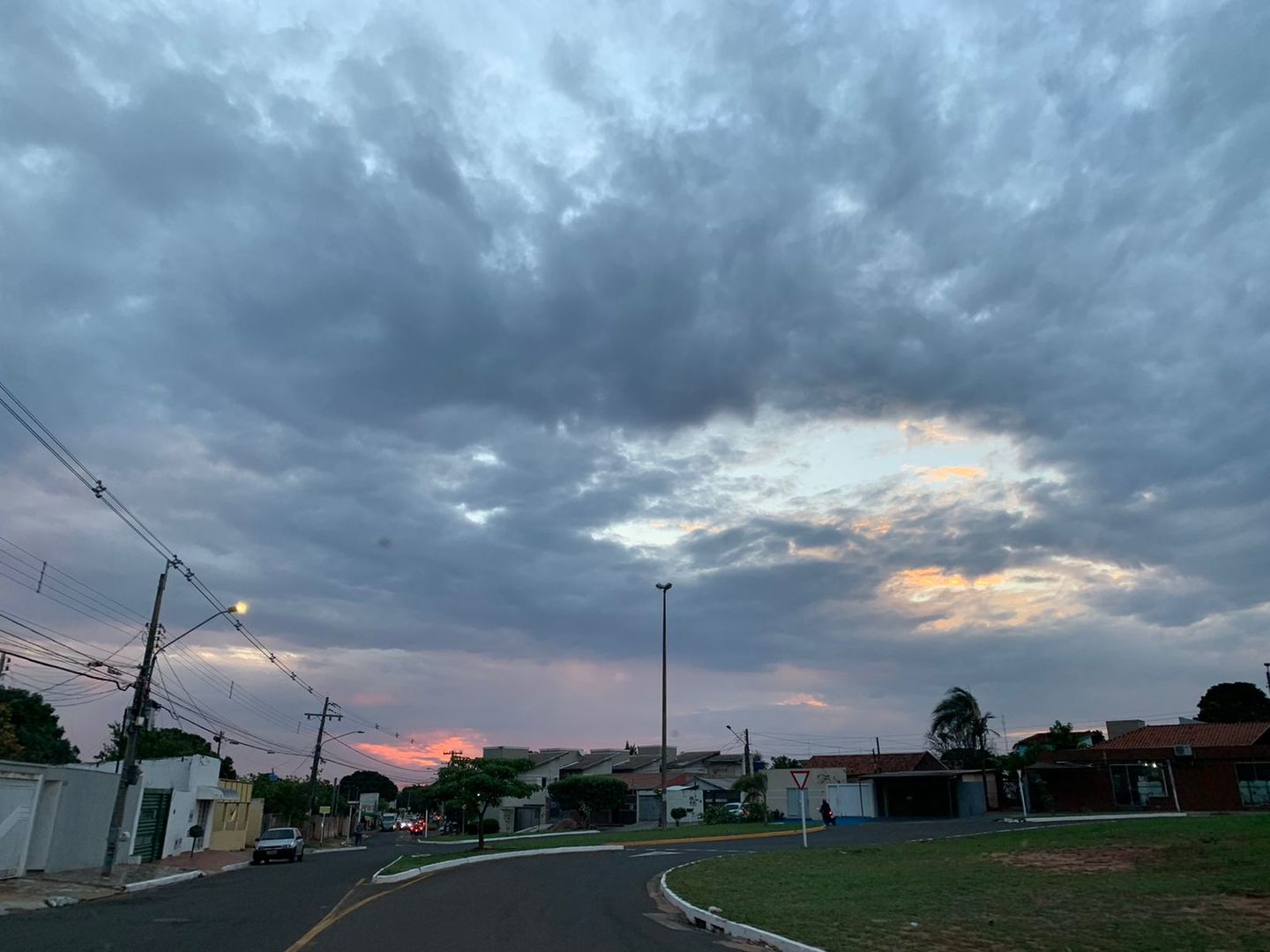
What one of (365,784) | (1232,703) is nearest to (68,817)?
(1232,703)

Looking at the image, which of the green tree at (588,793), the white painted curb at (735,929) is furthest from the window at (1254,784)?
the green tree at (588,793)

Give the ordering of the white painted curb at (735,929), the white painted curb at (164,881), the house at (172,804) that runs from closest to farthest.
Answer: the white painted curb at (735,929)
the white painted curb at (164,881)
the house at (172,804)

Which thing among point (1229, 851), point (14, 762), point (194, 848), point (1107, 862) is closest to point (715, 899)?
point (1107, 862)

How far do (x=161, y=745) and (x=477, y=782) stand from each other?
54.8 meters

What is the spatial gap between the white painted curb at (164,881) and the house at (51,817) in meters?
3.20

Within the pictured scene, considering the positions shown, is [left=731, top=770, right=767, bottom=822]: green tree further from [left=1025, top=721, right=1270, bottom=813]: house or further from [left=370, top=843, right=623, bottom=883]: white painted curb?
[left=370, top=843, right=623, bottom=883]: white painted curb

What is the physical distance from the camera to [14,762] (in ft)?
87.0

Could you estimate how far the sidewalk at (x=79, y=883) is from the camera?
20250 millimetres

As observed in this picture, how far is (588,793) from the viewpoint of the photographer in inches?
2884

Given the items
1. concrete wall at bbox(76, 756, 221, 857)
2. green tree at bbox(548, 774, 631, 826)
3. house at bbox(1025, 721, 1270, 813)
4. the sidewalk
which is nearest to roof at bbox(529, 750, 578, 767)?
green tree at bbox(548, 774, 631, 826)

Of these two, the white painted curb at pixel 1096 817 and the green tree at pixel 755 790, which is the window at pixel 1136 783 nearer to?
the white painted curb at pixel 1096 817

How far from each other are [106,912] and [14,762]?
11158 millimetres

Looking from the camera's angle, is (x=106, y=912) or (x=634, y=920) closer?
(x=634, y=920)

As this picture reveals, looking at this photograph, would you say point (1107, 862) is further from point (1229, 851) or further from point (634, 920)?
point (634, 920)
